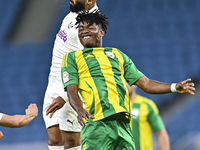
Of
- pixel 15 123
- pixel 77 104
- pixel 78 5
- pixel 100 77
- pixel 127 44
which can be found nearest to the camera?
pixel 77 104

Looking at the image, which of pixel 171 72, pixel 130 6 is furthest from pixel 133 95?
pixel 130 6

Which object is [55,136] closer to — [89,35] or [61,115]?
[61,115]

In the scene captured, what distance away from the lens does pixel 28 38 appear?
8.60 metres

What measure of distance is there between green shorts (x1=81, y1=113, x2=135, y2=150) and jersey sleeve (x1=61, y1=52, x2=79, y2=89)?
35 cm

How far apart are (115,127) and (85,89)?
0.37 metres

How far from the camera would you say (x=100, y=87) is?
9.39ft

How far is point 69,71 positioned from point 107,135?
1.90ft

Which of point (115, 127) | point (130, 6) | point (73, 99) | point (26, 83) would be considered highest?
point (130, 6)

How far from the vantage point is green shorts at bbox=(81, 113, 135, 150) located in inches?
110

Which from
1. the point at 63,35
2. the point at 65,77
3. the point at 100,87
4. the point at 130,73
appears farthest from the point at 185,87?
the point at 63,35

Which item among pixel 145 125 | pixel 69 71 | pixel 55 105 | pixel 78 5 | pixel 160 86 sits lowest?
pixel 145 125

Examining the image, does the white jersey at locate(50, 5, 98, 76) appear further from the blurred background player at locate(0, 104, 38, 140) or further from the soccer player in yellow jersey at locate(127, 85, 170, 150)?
the soccer player in yellow jersey at locate(127, 85, 170, 150)

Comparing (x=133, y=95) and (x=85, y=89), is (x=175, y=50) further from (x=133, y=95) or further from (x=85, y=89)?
(x=85, y=89)

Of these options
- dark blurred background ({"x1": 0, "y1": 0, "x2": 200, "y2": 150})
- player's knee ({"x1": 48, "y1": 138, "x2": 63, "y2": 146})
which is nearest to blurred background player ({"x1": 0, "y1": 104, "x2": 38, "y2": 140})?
player's knee ({"x1": 48, "y1": 138, "x2": 63, "y2": 146})
